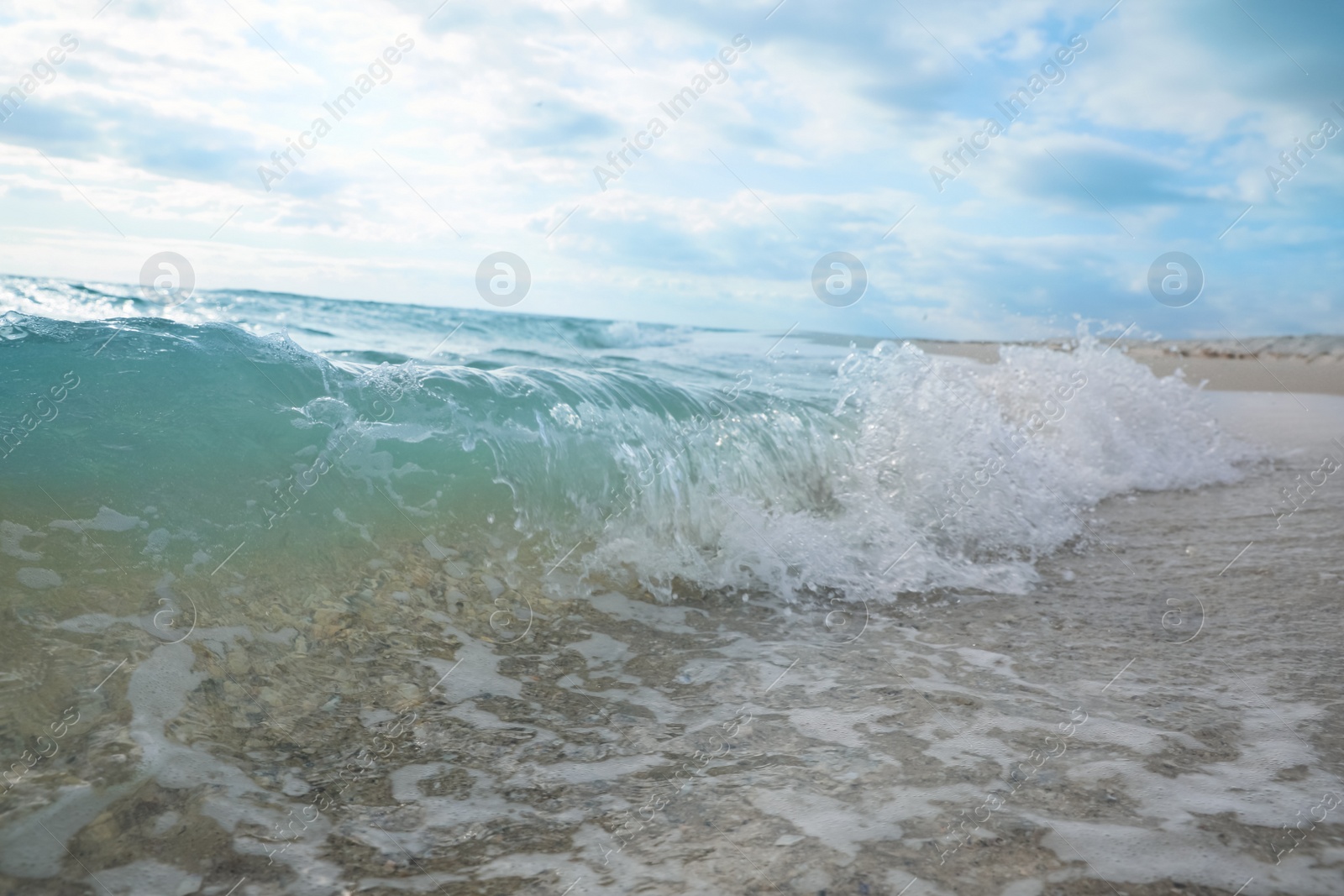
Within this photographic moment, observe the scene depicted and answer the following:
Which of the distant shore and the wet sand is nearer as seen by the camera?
the wet sand

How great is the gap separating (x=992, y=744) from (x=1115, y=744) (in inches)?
12.8

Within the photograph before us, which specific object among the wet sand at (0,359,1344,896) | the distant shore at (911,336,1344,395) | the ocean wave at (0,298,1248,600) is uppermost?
the distant shore at (911,336,1344,395)

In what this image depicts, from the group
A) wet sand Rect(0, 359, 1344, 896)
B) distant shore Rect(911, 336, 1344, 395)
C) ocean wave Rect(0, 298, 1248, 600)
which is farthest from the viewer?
distant shore Rect(911, 336, 1344, 395)

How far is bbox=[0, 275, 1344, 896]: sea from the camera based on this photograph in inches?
69.6

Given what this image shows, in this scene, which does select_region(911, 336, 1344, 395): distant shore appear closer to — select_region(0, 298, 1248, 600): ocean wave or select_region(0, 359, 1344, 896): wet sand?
select_region(0, 298, 1248, 600): ocean wave

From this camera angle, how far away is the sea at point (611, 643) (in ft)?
5.80

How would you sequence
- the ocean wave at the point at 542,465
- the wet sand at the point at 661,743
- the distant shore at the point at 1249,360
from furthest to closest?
the distant shore at the point at 1249,360, the ocean wave at the point at 542,465, the wet sand at the point at 661,743

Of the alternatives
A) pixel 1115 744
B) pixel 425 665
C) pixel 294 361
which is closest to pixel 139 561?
pixel 425 665

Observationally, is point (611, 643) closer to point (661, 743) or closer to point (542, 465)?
point (661, 743)

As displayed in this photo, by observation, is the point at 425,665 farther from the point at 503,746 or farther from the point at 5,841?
the point at 5,841

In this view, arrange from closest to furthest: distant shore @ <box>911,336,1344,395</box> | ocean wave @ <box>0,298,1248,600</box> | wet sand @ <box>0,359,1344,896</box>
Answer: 1. wet sand @ <box>0,359,1344,896</box>
2. ocean wave @ <box>0,298,1248,600</box>
3. distant shore @ <box>911,336,1344,395</box>

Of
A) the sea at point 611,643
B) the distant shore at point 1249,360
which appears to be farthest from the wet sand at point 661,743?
the distant shore at point 1249,360

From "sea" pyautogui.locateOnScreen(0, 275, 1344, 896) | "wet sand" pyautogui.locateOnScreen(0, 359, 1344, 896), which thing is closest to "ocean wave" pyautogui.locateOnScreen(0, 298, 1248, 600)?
"sea" pyautogui.locateOnScreen(0, 275, 1344, 896)

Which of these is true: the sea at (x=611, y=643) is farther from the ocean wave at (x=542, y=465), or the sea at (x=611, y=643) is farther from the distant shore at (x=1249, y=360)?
the distant shore at (x=1249, y=360)
